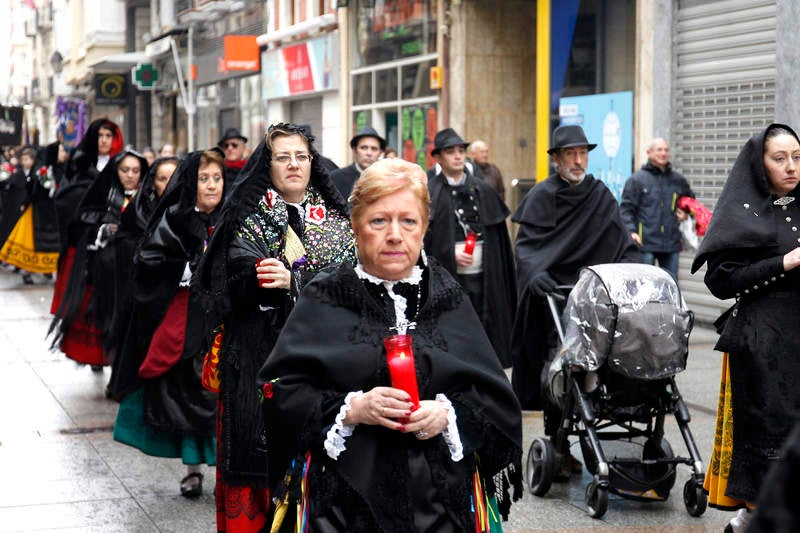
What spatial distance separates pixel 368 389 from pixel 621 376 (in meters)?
3.43

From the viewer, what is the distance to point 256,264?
5445mm

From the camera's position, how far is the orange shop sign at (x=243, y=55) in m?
31.6

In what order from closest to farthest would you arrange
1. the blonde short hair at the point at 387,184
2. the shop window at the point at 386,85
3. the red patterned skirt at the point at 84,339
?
the blonde short hair at the point at 387,184
the red patterned skirt at the point at 84,339
the shop window at the point at 386,85

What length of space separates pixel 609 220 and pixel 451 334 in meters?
4.25

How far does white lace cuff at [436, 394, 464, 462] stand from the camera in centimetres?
359

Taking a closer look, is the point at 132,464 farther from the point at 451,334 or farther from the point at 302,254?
the point at 451,334

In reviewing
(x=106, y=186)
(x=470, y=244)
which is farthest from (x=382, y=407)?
(x=106, y=186)

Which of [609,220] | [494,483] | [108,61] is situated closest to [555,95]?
[609,220]

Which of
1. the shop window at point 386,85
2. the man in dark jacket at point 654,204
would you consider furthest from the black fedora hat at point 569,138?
the shop window at point 386,85

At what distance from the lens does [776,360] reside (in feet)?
19.2

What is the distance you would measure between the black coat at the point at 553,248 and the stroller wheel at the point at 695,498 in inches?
46.4

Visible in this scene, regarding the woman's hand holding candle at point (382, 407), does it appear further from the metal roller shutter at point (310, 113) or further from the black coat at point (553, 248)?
the metal roller shutter at point (310, 113)

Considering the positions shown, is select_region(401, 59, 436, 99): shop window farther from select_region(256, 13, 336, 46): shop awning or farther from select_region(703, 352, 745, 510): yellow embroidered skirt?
select_region(703, 352, 745, 510): yellow embroidered skirt

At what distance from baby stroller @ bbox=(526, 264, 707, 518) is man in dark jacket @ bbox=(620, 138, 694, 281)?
6.49 meters
